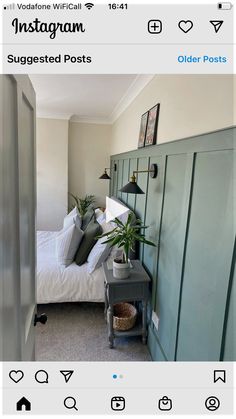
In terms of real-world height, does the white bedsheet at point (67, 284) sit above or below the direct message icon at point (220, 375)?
below

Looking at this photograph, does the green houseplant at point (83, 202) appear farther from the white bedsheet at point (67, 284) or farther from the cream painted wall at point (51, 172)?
the white bedsheet at point (67, 284)

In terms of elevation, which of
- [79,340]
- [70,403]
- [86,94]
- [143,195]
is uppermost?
[86,94]

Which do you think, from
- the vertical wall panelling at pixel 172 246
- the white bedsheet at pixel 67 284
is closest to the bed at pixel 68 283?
the white bedsheet at pixel 67 284

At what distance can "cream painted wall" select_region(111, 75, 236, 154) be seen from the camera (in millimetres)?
942

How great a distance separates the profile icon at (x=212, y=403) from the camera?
54cm

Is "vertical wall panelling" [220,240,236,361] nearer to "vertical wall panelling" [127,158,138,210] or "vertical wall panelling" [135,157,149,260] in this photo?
"vertical wall panelling" [135,157,149,260]

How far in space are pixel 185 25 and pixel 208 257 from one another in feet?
2.67

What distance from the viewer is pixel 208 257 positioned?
1.02 metres

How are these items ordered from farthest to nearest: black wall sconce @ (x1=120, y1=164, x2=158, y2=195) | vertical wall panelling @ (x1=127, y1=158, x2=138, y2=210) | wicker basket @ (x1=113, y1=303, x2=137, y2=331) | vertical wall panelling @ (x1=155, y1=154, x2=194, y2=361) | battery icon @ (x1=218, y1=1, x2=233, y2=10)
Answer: vertical wall panelling @ (x1=127, y1=158, x2=138, y2=210)
wicker basket @ (x1=113, y1=303, x2=137, y2=331)
black wall sconce @ (x1=120, y1=164, x2=158, y2=195)
vertical wall panelling @ (x1=155, y1=154, x2=194, y2=361)
battery icon @ (x1=218, y1=1, x2=233, y2=10)

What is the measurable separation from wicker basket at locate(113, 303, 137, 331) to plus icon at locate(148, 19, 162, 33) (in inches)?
75.9

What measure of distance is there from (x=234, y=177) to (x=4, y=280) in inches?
31.8

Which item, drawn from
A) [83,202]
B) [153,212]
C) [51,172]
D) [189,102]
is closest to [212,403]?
[189,102]

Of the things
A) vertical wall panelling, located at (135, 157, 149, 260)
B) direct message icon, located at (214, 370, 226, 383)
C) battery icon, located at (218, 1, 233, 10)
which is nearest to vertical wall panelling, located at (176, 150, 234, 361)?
direct message icon, located at (214, 370, 226, 383)

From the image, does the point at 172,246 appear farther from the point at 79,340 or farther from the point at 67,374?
the point at 79,340
